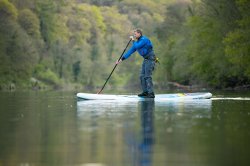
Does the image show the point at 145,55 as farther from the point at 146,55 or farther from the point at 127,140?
the point at 127,140

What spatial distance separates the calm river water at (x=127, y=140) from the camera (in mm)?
10477

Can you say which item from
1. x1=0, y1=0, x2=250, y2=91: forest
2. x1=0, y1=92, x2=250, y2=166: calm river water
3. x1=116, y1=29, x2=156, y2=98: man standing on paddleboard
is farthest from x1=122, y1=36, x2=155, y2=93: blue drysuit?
x1=0, y1=0, x2=250, y2=91: forest

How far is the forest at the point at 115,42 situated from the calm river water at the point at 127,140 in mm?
27433

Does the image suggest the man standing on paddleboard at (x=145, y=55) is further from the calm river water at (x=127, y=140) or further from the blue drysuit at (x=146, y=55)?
the calm river water at (x=127, y=140)

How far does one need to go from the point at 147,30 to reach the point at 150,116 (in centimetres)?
8413

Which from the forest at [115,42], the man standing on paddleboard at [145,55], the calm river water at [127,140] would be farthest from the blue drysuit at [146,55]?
the forest at [115,42]

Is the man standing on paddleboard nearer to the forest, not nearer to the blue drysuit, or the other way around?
the blue drysuit

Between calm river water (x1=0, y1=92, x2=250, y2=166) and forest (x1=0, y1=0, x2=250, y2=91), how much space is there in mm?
27433

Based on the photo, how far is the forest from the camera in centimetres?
5456

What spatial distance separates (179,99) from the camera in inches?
1071

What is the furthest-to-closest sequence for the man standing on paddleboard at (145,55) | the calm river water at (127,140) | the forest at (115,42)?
1. the forest at (115,42)
2. the man standing on paddleboard at (145,55)
3. the calm river water at (127,140)

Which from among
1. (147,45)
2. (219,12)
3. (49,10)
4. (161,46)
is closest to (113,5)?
(49,10)

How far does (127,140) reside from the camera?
12594 mm

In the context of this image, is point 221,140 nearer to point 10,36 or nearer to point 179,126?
point 179,126
